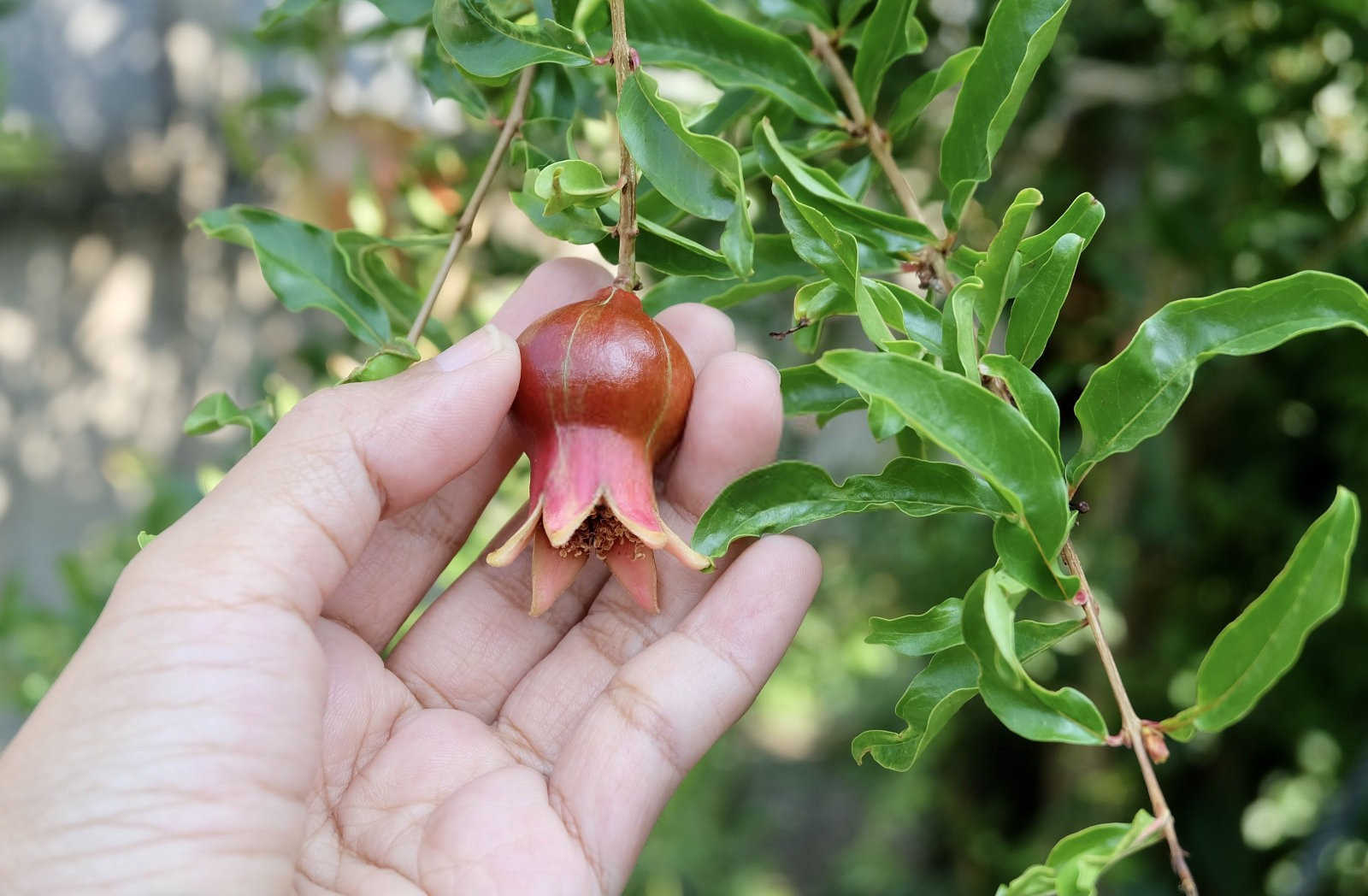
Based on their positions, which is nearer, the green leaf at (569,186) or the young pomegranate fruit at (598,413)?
the green leaf at (569,186)

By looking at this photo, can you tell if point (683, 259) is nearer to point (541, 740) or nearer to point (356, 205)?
point (541, 740)

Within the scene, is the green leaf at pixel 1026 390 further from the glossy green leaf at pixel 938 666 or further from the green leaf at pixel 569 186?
the green leaf at pixel 569 186

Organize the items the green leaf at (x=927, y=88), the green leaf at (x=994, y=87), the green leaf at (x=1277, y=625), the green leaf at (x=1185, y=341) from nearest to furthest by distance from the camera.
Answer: the green leaf at (x=1277, y=625) < the green leaf at (x=1185, y=341) < the green leaf at (x=994, y=87) < the green leaf at (x=927, y=88)

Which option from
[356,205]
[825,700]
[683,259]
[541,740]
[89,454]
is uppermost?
[683,259]

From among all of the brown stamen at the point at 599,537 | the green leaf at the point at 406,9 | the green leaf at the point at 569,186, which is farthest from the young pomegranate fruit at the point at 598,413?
the green leaf at the point at 406,9

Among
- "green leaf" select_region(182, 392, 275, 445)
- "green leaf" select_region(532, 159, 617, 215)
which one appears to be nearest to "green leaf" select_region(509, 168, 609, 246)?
"green leaf" select_region(532, 159, 617, 215)

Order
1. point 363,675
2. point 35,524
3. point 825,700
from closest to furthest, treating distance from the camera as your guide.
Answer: point 363,675 < point 825,700 < point 35,524

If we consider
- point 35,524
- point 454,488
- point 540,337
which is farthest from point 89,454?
point 540,337
